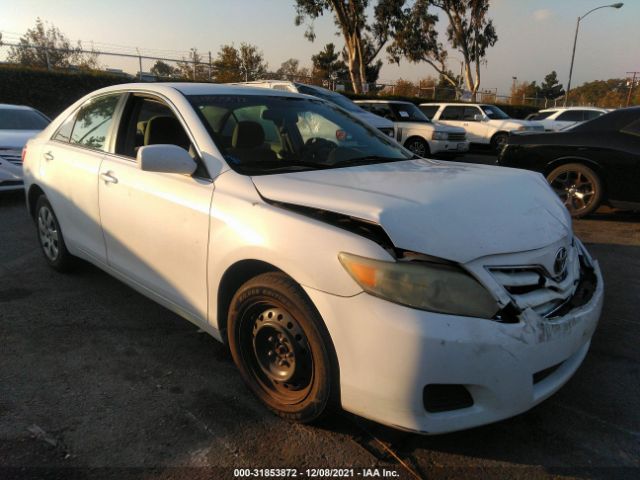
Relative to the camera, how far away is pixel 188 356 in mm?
3031

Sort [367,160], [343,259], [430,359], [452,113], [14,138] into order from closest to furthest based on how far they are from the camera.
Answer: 1. [430,359]
2. [343,259]
3. [367,160]
4. [14,138]
5. [452,113]

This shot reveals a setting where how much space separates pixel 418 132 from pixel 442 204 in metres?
11.4

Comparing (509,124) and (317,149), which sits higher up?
(317,149)

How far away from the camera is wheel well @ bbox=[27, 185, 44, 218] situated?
4316 millimetres

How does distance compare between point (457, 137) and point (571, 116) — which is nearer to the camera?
point (457, 137)

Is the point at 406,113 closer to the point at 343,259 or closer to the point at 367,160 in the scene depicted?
the point at 367,160

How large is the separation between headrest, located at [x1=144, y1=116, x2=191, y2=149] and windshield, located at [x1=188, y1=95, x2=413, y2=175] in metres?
0.22

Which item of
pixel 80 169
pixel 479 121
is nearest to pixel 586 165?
pixel 80 169

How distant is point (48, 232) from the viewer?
4301 millimetres

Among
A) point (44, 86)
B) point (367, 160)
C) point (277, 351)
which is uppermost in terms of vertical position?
point (44, 86)

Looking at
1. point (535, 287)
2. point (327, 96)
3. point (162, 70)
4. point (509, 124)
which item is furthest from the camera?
point (162, 70)

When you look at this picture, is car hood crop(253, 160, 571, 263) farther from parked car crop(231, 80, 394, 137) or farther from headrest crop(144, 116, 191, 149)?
parked car crop(231, 80, 394, 137)

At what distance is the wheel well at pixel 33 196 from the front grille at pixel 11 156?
325 centimetres

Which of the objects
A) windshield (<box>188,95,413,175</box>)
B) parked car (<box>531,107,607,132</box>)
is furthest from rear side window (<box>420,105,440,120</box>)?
windshield (<box>188,95,413,175</box>)
